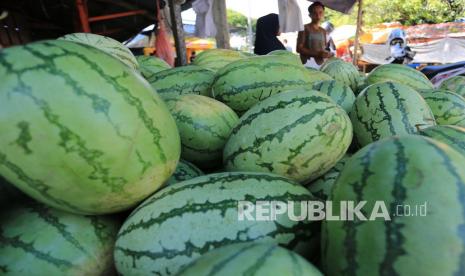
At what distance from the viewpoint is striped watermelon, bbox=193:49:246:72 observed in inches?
97.4

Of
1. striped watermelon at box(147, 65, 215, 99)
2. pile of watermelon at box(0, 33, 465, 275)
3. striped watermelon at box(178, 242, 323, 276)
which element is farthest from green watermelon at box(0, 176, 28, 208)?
striped watermelon at box(147, 65, 215, 99)

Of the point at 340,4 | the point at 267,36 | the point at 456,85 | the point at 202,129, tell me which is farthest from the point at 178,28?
the point at 340,4

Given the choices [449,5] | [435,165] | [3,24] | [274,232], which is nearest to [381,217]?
[435,165]

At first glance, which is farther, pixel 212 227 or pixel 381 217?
pixel 212 227

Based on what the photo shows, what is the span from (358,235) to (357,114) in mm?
912

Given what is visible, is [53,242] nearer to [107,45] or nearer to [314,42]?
[107,45]

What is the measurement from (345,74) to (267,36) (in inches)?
127

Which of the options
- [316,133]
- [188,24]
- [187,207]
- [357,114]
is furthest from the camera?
[188,24]

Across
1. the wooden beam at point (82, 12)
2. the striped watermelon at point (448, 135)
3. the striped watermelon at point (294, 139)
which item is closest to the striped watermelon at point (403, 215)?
the striped watermelon at point (294, 139)

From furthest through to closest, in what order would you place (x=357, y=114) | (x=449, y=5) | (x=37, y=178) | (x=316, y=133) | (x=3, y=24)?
(x=449, y=5) < (x=3, y=24) < (x=357, y=114) < (x=316, y=133) < (x=37, y=178)

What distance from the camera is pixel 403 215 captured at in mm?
769

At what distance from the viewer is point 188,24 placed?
13.2m

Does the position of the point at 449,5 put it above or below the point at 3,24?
below

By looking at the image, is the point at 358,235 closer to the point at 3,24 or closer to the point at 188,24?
the point at 3,24
